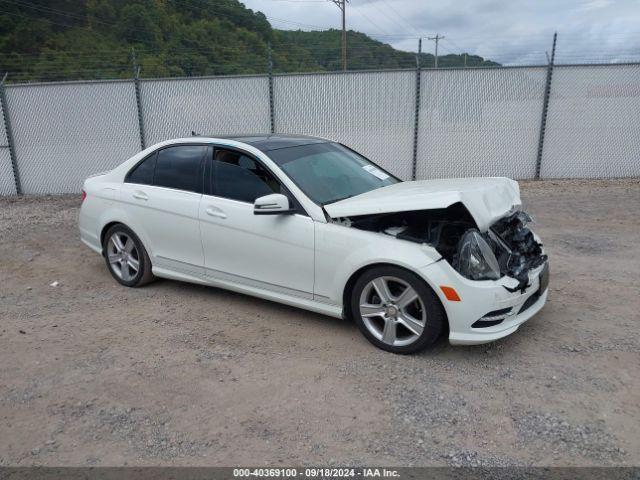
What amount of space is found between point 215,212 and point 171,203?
0.56m

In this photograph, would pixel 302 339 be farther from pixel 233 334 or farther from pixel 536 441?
pixel 536 441

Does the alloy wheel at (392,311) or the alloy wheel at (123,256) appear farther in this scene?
the alloy wheel at (123,256)

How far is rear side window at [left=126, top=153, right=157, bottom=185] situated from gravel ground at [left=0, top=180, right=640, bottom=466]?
3.60ft

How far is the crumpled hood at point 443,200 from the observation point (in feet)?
11.8

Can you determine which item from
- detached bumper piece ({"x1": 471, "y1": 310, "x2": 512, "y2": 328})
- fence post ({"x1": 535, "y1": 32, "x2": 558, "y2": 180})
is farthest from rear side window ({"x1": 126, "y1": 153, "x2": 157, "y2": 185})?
fence post ({"x1": 535, "y1": 32, "x2": 558, "y2": 180})

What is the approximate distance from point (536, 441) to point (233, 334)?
7.73 feet

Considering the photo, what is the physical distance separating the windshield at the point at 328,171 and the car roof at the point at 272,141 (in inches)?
2.7

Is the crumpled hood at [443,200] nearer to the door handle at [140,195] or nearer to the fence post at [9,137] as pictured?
the door handle at [140,195]

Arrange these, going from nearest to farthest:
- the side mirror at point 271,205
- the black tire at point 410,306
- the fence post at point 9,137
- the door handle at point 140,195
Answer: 1. the black tire at point 410,306
2. the side mirror at point 271,205
3. the door handle at point 140,195
4. the fence post at point 9,137

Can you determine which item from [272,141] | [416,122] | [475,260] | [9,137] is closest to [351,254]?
[475,260]

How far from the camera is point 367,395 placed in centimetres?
326

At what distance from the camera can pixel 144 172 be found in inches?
202

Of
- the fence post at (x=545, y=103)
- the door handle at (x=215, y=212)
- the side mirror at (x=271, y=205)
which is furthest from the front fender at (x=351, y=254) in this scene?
the fence post at (x=545, y=103)

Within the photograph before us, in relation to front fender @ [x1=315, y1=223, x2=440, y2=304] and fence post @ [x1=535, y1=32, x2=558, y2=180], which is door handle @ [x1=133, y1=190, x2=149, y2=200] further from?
fence post @ [x1=535, y1=32, x2=558, y2=180]
